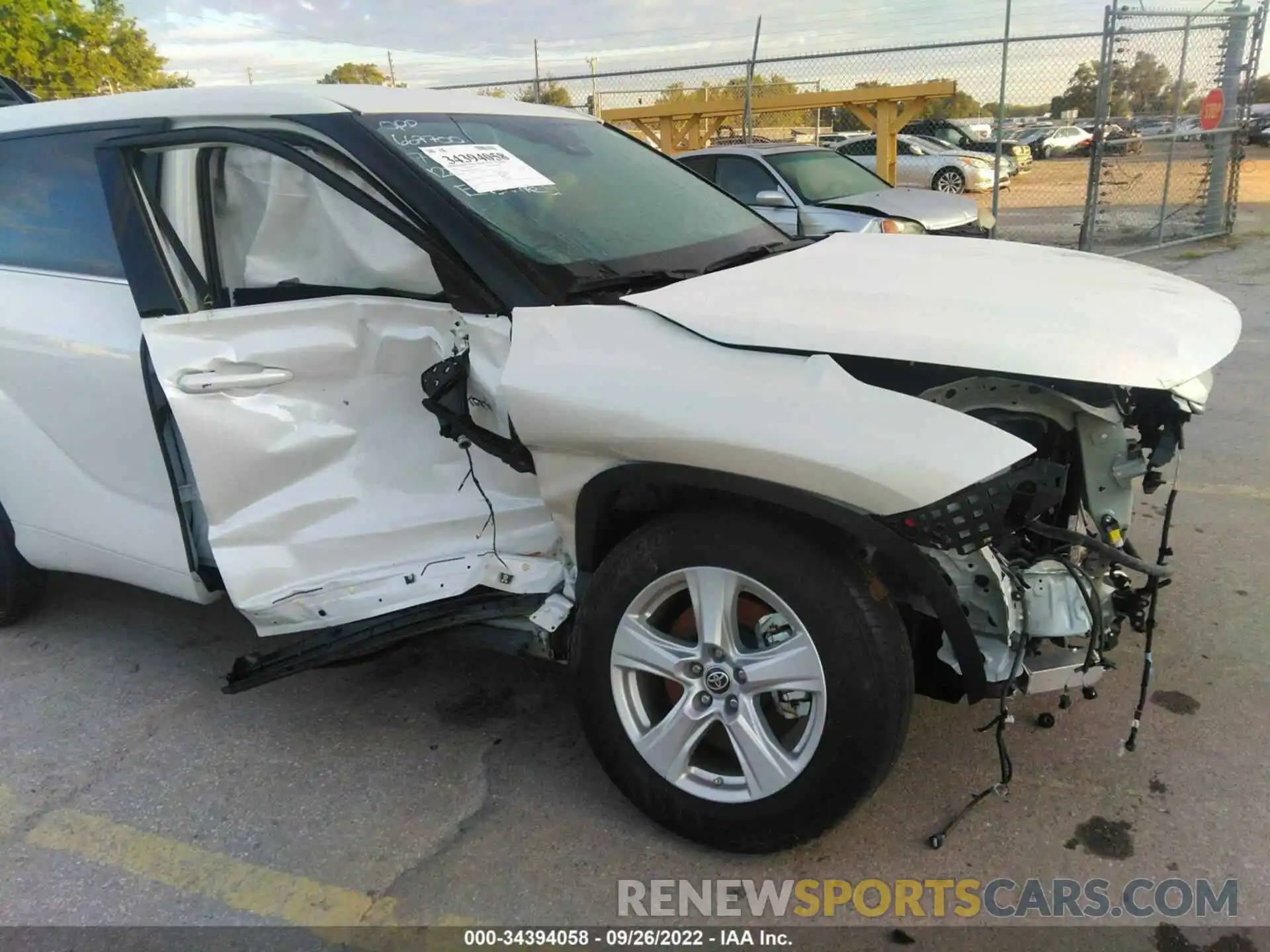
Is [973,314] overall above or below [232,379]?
above

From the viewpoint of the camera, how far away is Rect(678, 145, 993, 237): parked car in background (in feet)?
30.0

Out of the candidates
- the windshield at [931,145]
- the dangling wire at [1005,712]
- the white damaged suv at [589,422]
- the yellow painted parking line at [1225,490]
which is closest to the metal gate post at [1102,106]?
the yellow painted parking line at [1225,490]

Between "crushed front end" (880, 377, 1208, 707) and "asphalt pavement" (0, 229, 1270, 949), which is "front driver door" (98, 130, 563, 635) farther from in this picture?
"crushed front end" (880, 377, 1208, 707)

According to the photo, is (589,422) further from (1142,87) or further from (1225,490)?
(1142,87)

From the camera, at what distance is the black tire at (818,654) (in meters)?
2.21

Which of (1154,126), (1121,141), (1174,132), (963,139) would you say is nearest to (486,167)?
(1121,141)

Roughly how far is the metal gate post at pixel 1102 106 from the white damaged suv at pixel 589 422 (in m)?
8.48

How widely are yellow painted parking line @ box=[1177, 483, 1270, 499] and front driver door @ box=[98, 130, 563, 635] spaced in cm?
353

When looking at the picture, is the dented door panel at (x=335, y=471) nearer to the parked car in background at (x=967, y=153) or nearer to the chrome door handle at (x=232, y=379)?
the chrome door handle at (x=232, y=379)

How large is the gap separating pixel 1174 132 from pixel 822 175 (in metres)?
4.79

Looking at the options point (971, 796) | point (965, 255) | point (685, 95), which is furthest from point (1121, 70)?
point (971, 796)

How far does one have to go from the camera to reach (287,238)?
2900mm

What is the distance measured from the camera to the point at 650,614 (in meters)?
2.47

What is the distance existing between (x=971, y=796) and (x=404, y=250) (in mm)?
2220
